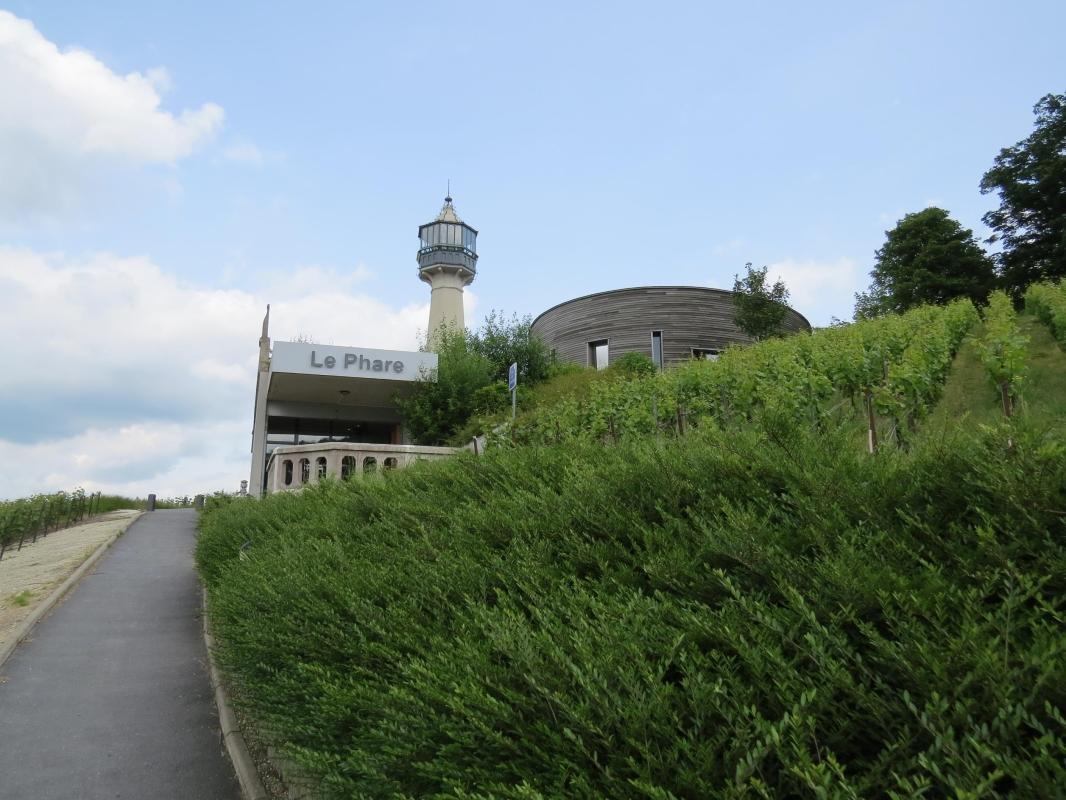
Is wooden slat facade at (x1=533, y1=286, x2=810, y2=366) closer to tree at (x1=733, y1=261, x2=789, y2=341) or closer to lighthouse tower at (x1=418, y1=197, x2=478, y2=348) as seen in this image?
tree at (x1=733, y1=261, x2=789, y2=341)

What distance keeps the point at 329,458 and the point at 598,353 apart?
2142 cm

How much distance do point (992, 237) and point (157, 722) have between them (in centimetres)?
4086

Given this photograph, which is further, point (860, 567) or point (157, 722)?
point (157, 722)

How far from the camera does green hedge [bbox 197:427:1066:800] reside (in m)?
1.92

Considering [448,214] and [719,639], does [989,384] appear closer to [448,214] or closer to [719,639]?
[719,639]

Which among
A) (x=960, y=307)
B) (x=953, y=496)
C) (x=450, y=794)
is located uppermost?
(x=960, y=307)

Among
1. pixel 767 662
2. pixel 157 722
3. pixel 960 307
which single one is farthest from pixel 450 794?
pixel 960 307

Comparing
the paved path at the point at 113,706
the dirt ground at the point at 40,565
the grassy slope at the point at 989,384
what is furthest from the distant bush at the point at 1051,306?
the dirt ground at the point at 40,565

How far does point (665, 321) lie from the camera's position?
3350 cm

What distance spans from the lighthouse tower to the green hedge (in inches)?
1591

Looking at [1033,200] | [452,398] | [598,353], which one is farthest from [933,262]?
[452,398]

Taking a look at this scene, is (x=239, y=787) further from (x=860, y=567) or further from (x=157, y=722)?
(x=860, y=567)

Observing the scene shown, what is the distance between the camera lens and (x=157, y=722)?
6.91 metres

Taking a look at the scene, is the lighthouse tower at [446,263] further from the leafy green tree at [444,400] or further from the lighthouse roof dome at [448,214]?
the leafy green tree at [444,400]
